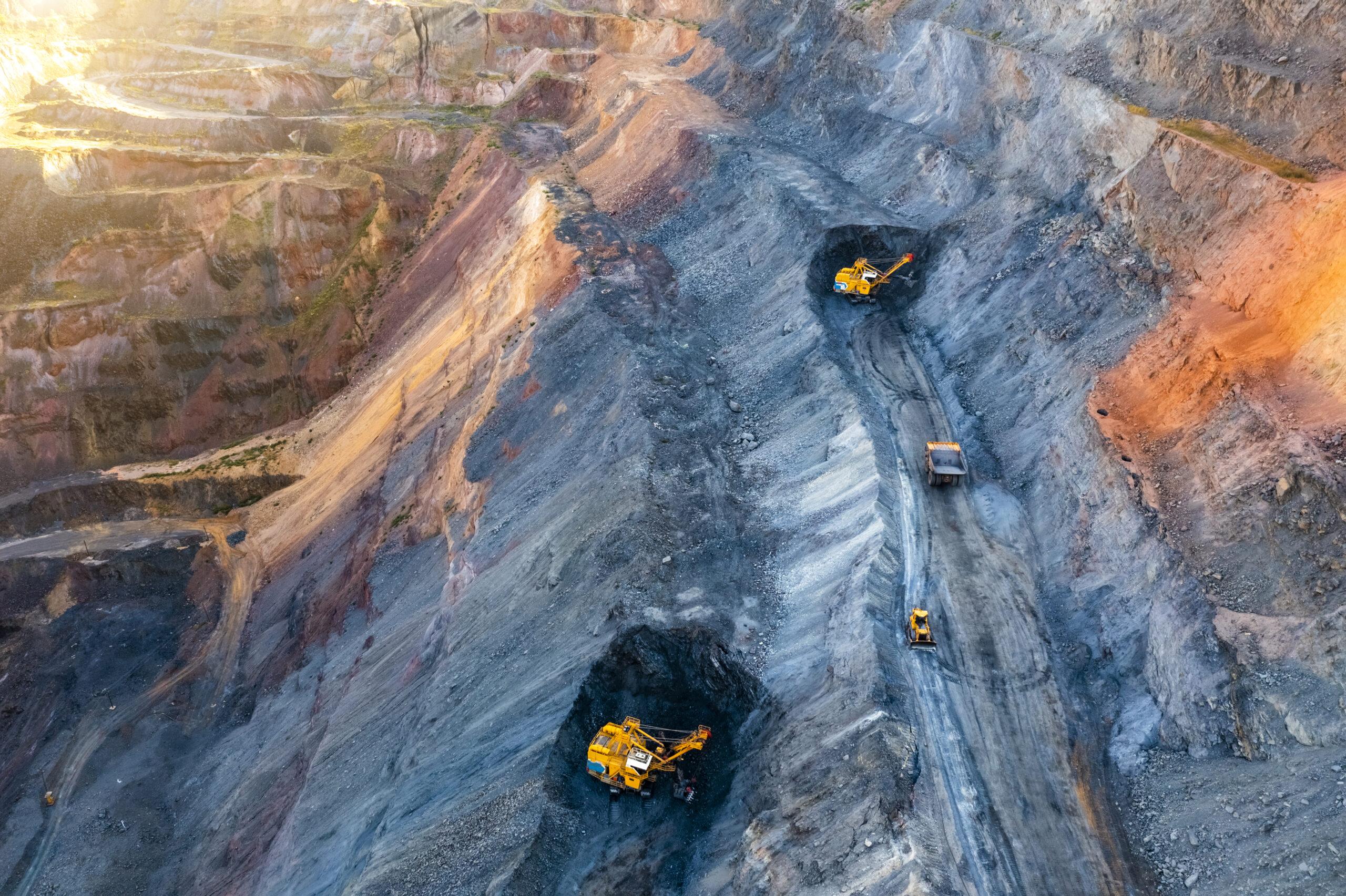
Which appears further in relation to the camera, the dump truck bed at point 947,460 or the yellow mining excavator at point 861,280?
the yellow mining excavator at point 861,280

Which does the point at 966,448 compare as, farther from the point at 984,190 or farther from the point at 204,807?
the point at 204,807

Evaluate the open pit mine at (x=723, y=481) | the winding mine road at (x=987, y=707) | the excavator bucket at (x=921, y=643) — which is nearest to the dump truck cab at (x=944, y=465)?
the winding mine road at (x=987, y=707)

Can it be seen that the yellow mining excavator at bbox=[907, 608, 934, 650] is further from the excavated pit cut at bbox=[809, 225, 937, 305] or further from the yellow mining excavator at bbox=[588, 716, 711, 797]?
the excavated pit cut at bbox=[809, 225, 937, 305]

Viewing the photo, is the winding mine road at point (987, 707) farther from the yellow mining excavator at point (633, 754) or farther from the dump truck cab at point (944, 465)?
the yellow mining excavator at point (633, 754)

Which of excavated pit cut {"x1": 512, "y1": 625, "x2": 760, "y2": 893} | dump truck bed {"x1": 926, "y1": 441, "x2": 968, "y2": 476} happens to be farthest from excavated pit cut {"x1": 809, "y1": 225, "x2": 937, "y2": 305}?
excavated pit cut {"x1": 512, "y1": 625, "x2": 760, "y2": 893}

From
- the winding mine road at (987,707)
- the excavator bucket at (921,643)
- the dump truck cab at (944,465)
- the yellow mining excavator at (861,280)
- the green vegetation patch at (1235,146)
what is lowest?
the winding mine road at (987,707)

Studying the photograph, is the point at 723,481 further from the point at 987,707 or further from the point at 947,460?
the point at 987,707
